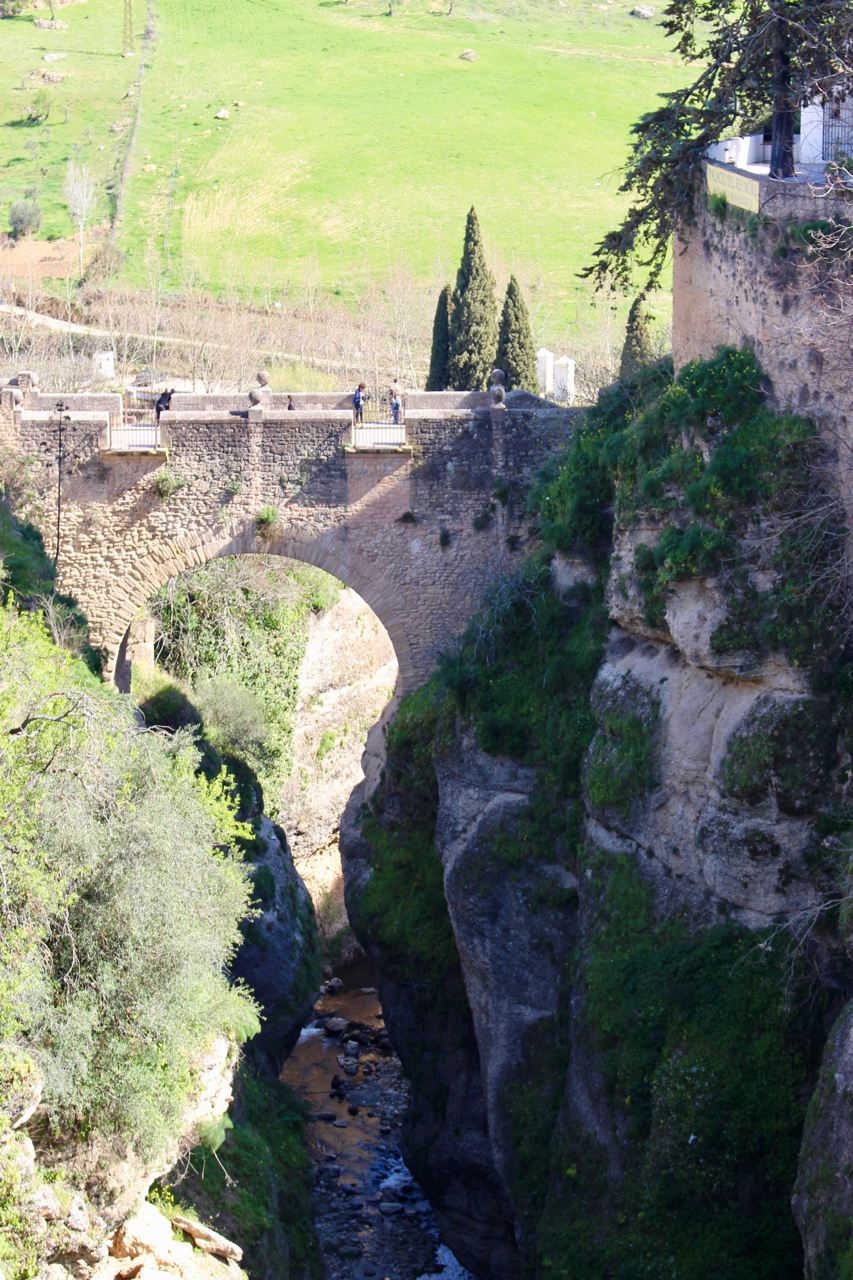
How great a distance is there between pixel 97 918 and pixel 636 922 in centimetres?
719

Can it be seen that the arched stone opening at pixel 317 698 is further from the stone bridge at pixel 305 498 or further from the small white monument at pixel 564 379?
the small white monument at pixel 564 379

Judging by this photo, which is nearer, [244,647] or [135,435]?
[135,435]

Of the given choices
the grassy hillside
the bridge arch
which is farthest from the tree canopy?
the grassy hillside

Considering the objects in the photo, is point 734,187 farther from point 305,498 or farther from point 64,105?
point 64,105

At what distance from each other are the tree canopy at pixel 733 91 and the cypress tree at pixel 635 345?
4757 millimetres

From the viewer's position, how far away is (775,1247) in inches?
630

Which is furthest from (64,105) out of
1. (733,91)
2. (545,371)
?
(733,91)

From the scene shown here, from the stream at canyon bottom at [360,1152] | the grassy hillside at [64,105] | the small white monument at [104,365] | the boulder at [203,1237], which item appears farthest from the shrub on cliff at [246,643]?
the grassy hillside at [64,105]

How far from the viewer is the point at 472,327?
3884cm

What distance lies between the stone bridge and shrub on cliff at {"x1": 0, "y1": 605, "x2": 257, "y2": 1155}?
337 inches

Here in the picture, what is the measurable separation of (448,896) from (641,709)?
480cm

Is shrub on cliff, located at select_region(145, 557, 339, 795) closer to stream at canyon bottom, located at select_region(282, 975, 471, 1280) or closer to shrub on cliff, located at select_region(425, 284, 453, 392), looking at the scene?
stream at canyon bottom, located at select_region(282, 975, 471, 1280)

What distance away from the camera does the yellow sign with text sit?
1848 centimetres

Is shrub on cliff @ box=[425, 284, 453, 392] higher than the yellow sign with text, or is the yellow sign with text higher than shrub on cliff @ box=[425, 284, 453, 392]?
the yellow sign with text
